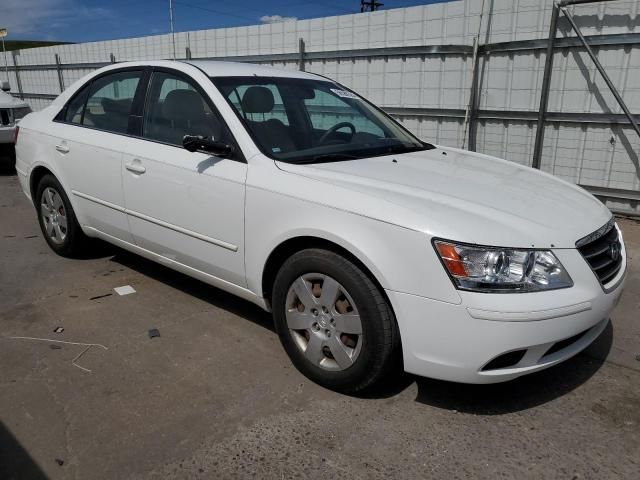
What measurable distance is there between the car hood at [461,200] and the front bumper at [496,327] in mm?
226

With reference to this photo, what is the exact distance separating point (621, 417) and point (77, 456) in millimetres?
2538

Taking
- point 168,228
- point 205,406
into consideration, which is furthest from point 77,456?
point 168,228

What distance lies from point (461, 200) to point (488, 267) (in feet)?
1.36

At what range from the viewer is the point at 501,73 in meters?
6.82

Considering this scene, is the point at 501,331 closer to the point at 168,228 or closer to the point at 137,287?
the point at 168,228

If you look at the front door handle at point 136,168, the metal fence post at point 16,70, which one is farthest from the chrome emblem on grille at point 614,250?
the metal fence post at point 16,70

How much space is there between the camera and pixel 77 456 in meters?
2.37

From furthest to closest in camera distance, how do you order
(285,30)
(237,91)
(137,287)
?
(285,30) → (137,287) → (237,91)

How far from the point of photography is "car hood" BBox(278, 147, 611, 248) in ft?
7.89

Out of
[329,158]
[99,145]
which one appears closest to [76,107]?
[99,145]

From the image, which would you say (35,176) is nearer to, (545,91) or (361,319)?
(361,319)

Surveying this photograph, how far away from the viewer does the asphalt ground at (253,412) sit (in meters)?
2.35

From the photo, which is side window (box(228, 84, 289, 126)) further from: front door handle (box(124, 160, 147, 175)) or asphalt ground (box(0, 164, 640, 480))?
asphalt ground (box(0, 164, 640, 480))

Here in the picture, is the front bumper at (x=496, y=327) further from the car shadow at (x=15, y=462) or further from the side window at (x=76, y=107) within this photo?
the side window at (x=76, y=107)
